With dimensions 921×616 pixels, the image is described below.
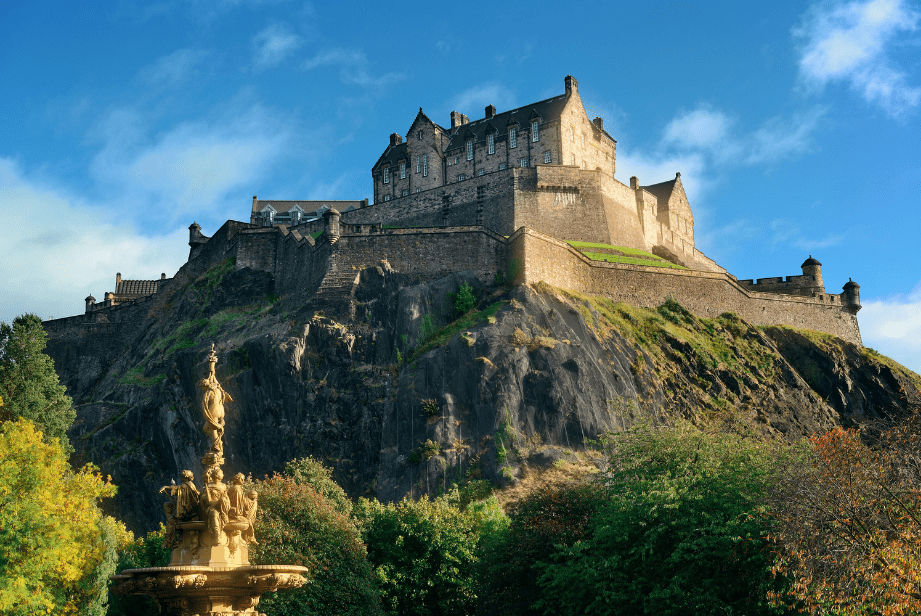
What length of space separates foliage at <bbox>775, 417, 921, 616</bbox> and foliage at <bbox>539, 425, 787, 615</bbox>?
3.43m

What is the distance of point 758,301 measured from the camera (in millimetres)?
68000

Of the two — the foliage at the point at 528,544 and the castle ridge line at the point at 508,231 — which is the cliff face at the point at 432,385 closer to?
the castle ridge line at the point at 508,231

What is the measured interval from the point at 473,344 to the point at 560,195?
23.4m

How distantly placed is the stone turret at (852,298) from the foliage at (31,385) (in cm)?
5871

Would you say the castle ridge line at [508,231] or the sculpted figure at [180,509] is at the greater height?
the castle ridge line at [508,231]

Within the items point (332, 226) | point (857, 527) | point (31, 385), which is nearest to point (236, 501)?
point (857, 527)

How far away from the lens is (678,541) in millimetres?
27125

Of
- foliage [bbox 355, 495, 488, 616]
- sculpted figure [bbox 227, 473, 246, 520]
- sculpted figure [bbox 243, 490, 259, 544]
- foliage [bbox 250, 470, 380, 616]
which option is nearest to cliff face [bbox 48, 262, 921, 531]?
foliage [bbox 355, 495, 488, 616]

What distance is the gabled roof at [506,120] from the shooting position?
76838 mm

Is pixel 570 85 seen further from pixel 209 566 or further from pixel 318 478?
pixel 209 566

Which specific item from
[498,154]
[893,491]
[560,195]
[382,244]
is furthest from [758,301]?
[893,491]

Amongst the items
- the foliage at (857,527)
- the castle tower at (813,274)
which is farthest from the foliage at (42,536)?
the castle tower at (813,274)

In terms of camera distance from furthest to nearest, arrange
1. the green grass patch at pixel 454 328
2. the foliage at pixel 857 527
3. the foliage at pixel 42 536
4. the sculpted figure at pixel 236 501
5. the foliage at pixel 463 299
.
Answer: the foliage at pixel 463 299, the green grass patch at pixel 454 328, the foliage at pixel 42 536, the foliage at pixel 857 527, the sculpted figure at pixel 236 501

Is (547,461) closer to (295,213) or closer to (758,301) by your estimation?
(758,301)
